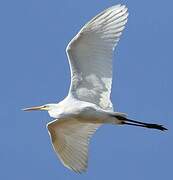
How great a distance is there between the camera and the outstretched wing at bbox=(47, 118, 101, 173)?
68.1 feet

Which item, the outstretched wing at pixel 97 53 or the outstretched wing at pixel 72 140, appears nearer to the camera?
the outstretched wing at pixel 97 53

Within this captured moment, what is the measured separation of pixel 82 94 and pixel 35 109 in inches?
71.9

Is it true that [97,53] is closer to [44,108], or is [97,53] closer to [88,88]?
[88,88]

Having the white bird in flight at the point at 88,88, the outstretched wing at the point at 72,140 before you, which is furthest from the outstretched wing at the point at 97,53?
the outstretched wing at the point at 72,140

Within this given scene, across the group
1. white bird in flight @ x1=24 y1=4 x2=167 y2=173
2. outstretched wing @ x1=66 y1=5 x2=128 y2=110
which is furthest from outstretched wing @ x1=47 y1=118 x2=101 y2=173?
outstretched wing @ x1=66 y1=5 x2=128 y2=110

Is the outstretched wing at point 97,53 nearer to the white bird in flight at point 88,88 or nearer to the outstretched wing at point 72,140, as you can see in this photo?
the white bird in flight at point 88,88

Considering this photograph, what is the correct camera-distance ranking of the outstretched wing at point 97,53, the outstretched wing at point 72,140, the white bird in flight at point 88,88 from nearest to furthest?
the white bird in flight at point 88,88
the outstretched wing at point 97,53
the outstretched wing at point 72,140

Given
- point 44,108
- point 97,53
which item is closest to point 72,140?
point 44,108

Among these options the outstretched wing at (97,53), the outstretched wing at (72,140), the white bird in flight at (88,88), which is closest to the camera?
the white bird in flight at (88,88)

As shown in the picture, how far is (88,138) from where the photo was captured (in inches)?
827

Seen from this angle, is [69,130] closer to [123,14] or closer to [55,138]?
[55,138]

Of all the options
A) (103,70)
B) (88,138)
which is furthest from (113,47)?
(88,138)

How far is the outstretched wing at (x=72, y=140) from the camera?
68.1ft

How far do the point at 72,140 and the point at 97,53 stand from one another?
1969mm
